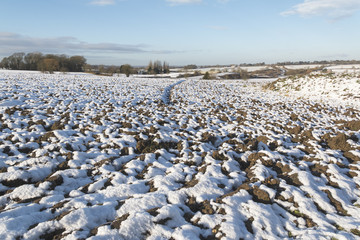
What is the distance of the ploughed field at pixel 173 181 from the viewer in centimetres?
354

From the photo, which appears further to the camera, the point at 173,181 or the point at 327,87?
the point at 327,87

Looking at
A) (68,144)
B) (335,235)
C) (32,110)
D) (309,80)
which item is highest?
(309,80)

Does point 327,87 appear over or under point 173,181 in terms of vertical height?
over

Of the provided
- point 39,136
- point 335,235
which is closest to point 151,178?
point 335,235

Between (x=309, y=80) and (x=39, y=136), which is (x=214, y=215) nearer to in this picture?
(x=39, y=136)

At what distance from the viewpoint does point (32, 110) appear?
11.2m

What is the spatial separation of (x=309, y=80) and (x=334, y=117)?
1720cm

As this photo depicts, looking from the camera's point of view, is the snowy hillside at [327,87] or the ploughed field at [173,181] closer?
the ploughed field at [173,181]

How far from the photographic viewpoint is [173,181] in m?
5.18

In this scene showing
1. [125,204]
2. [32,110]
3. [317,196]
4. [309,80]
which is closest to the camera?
[125,204]

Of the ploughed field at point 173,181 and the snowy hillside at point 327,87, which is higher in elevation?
the snowy hillside at point 327,87

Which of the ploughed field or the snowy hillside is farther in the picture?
the snowy hillside

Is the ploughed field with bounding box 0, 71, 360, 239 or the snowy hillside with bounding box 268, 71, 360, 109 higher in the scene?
the snowy hillside with bounding box 268, 71, 360, 109

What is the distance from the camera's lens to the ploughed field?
3.54 meters
